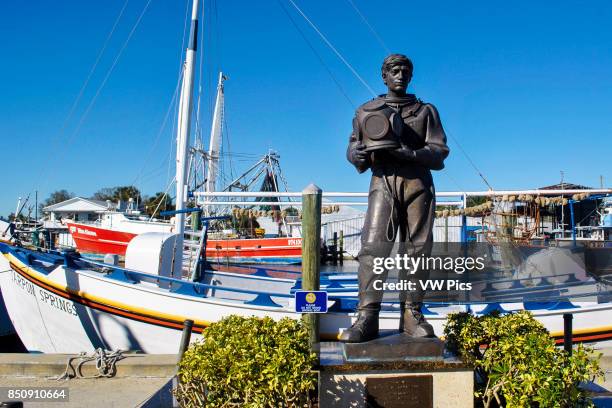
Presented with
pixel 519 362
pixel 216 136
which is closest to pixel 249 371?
pixel 519 362

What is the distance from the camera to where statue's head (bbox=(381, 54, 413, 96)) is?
12.7 feet

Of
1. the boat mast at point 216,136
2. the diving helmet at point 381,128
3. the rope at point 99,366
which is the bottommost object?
the rope at point 99,366

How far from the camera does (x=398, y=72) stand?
3.89 m

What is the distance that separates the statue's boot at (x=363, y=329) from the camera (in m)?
3.62

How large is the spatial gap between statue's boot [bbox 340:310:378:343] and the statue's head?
6.01 feet

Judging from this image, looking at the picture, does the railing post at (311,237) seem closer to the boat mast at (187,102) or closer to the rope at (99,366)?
the rope at (99,366)

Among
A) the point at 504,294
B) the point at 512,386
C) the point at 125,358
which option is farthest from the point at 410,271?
the point at 125,358

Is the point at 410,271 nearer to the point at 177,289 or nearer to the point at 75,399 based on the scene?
the point at 75,399

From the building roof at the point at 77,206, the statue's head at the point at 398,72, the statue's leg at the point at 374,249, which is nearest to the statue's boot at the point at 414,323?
the statue's leg at the point at 374,249

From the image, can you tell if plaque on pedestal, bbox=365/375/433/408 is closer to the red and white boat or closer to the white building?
the red and white boat

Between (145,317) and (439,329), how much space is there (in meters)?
4.27

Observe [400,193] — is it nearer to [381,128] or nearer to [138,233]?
[381,128]

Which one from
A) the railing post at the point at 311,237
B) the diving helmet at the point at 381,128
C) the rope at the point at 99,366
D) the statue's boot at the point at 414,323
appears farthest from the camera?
the rope at the point at 99,366

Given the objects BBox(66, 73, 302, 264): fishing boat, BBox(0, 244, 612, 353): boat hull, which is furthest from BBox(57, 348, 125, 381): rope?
BBox(66, 73, 302, 264): fishing boat
